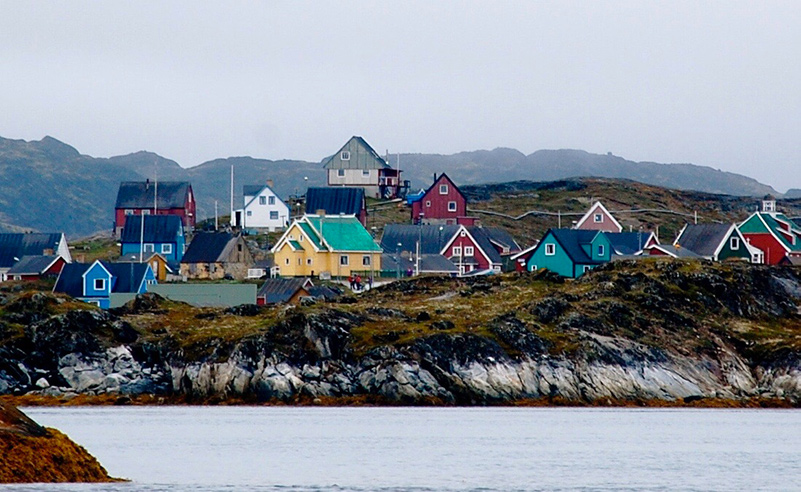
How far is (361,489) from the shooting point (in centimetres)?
4488

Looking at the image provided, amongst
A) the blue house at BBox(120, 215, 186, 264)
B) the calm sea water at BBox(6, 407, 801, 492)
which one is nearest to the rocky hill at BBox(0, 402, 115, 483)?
the calm sea water at BBox(6, 407, 801, 492)

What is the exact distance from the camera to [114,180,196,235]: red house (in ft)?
508

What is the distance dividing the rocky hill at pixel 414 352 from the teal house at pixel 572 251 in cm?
2211

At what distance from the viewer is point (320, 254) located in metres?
126

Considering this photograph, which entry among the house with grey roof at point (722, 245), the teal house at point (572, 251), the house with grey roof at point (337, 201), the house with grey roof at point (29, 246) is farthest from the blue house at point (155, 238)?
the house with grey roof at point (722, 245)

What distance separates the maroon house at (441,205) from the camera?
154125mm

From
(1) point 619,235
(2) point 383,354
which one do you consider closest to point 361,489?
(2) point 383,354

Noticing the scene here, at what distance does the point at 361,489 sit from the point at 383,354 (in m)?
36.3

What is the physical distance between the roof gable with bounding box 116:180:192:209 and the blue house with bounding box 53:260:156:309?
39.1 meters

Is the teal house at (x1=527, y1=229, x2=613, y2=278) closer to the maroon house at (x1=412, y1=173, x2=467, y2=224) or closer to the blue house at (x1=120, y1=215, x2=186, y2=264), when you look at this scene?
the maroon house at (x1=412, y1=173, x2=467, y2=224)

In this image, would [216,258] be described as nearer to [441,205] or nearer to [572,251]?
[572,251]

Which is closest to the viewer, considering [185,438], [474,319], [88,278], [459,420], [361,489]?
[361,489]

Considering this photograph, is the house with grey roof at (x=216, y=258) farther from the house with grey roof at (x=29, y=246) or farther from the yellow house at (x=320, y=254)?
the house with grey roof at (x=29, y=246)

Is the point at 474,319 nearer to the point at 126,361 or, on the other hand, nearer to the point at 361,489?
the point at 126,361
